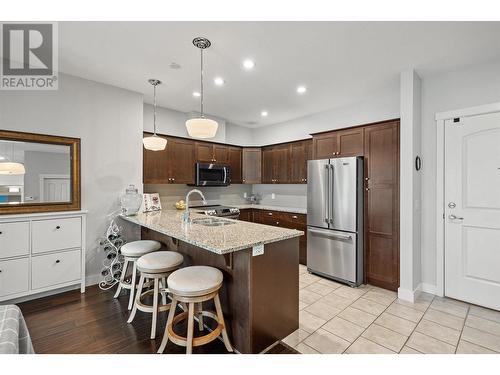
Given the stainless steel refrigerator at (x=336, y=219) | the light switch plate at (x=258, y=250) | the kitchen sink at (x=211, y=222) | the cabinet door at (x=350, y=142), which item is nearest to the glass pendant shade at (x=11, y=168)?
the kitchen sink at (x=211, y=222)

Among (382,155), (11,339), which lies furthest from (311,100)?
(11,339)

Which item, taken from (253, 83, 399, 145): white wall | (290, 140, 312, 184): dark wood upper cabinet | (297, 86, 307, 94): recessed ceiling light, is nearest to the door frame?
(253, 83, 399, 145): white wall

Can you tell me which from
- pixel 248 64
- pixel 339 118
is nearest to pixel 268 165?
pixel 339 118

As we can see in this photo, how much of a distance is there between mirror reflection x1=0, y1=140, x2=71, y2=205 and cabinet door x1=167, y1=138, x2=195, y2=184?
4.97 ft

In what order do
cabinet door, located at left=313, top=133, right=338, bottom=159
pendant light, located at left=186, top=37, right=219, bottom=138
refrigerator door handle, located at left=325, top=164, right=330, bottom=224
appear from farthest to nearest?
cabinet door, located at left=313, top=133, right=338, bottom=159, refrigerator door handle, located at left=325, top=164, right=330, bottom=224, pendant light, located at left=186, top=37, right=219, bottom=138

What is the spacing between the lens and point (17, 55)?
256 centimetres

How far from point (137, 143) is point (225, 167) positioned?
5.72ft

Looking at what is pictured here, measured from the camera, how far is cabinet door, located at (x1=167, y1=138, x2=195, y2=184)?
14.0 ft

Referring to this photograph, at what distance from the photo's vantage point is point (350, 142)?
139 inches

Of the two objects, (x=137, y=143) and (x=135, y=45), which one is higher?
(x=135, y=45)

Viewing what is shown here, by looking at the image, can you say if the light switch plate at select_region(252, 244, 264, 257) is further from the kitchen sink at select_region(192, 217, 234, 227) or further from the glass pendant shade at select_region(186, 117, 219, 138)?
the glass pendant shade at select_region(186, 117, 219, 138)

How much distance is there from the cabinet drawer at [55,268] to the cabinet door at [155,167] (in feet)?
4.72

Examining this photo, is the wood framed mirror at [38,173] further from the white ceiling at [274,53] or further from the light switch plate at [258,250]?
the light switch plate at [258,250]
